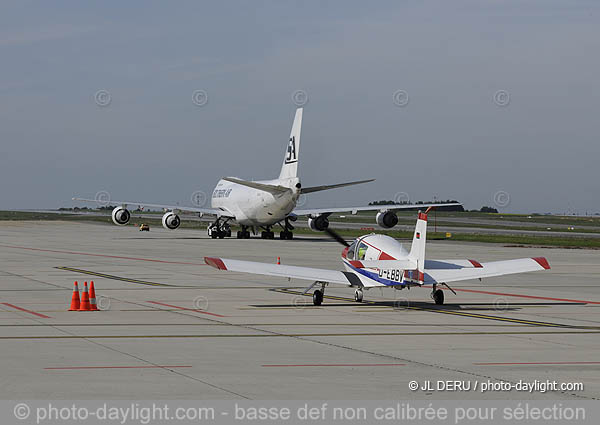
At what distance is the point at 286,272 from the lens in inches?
1085

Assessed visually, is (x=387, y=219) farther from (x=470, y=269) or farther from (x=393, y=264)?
(x=393, y=264)

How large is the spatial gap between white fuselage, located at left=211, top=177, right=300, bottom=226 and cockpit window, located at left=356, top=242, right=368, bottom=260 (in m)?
44.7

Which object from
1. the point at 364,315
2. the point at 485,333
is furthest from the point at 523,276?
the point at 485,333

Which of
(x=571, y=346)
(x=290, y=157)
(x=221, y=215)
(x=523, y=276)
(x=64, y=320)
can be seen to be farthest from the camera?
(x=221, y=215)

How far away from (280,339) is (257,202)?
57.5 metres

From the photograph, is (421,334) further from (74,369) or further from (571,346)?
(74,369)

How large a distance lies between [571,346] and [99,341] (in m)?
10.3

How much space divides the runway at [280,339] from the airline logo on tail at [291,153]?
35.2m

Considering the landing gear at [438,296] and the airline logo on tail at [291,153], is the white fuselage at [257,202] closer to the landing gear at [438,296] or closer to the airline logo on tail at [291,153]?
the airline logo on tail at [291,153]

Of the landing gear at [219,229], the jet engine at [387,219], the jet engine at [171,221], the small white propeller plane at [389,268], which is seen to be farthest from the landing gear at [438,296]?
the landing gear at [219,229]

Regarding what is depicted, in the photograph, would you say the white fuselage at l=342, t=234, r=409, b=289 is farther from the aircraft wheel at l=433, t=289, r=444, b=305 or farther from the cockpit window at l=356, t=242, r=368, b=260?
the aircraft wheel at l=433, t=289, r=444, b=305

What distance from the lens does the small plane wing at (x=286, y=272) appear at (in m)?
26.9

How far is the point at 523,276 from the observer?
141ft

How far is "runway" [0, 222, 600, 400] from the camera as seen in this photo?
14.7m
